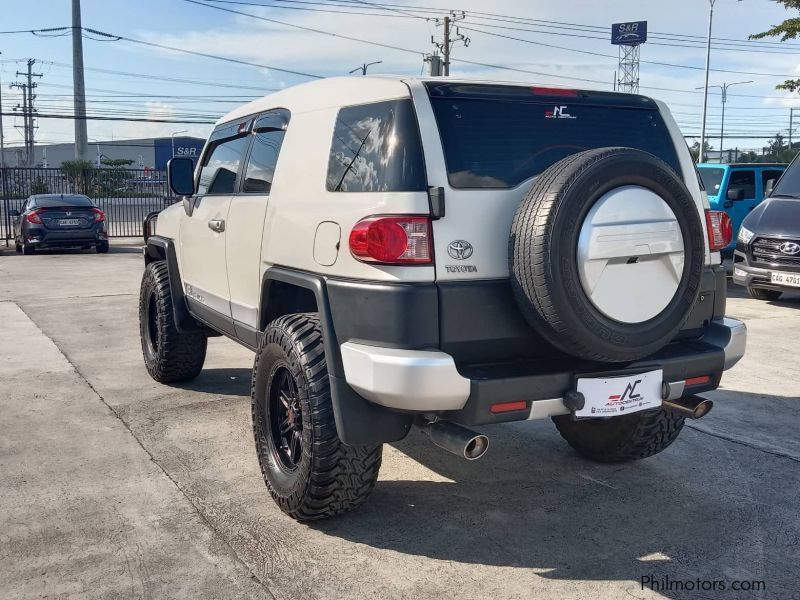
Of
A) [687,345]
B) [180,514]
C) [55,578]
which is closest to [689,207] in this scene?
[687,345]

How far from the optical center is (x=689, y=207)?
3.15 metres

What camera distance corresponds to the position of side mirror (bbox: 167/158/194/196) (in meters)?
5.23

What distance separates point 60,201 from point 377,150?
16.2m

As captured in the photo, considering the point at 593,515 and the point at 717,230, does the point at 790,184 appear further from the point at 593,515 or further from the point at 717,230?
the point at 593,515

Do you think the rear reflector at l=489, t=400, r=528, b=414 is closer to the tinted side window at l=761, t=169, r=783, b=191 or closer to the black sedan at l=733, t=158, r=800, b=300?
the black sedan at l=733, t=158, r=800, b=300

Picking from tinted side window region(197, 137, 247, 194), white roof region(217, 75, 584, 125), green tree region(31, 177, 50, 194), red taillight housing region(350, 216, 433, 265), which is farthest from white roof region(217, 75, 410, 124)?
green tree region(31, 177, 50, 194)

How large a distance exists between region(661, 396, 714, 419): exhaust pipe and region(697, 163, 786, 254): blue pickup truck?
33.5 feet

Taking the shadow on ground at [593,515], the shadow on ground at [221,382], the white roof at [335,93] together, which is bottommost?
the shadow on ground at [221,382]

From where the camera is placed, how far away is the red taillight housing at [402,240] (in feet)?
9.84

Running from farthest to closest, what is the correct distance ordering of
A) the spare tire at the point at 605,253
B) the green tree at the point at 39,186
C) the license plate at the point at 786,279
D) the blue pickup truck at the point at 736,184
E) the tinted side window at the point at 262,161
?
the green tree at the point at 39,186, the blue pickup truck at the point at 736,184, the license plate at the point at 786,279, the tinted side window at the point at 262,161, the spare tire at the point at 605,253

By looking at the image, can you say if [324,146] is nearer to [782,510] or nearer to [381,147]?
[381,147]

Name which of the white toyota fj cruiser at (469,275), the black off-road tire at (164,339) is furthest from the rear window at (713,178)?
the white toyota fj cruiser at (469,275)

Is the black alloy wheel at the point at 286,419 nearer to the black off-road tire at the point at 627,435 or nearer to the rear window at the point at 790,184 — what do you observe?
the black off-road tire at the point at 627,435
